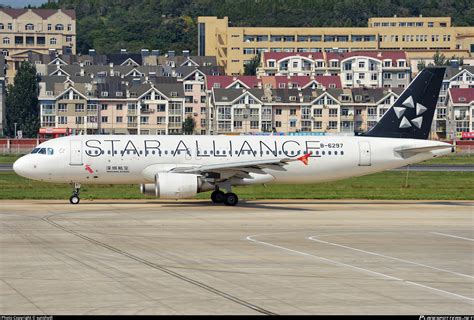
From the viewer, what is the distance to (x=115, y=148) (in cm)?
5197

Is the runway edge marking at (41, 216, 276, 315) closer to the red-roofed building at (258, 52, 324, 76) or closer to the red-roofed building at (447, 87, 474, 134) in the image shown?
the red-roofed building at (447, 87, 474, 134)

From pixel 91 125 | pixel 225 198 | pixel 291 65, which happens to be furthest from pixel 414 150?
pixel 291 65

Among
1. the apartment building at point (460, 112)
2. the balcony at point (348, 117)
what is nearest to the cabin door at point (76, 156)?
the balcony at point (348, 117)

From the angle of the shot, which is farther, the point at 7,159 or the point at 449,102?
the point at 449,102

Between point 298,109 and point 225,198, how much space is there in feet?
381

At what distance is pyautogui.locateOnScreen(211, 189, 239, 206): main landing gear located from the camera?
171 ft

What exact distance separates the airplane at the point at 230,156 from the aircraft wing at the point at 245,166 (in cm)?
5

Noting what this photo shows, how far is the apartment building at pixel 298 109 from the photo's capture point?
164 m

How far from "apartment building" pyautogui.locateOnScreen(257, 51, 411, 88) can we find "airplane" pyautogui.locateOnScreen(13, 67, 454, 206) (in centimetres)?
13383

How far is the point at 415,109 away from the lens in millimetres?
56000

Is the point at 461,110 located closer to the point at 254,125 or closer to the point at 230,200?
the point at 254,125

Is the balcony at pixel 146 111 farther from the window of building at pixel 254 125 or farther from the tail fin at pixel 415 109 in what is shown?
the tail fin at pixel 415 109

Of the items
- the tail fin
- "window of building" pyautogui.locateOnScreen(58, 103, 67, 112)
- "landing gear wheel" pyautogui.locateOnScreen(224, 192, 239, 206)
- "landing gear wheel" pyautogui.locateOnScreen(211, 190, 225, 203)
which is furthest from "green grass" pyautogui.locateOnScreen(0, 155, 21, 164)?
"window of building" pyautogui.locateOnScreen(58, 103, 67, 112)

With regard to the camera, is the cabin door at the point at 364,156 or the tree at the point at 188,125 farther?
the tree at the point at 188,125
